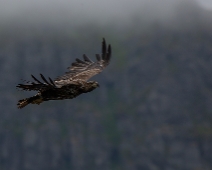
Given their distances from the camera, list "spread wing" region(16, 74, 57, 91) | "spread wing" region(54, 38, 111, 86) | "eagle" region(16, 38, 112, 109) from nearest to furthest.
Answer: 1. "spread wing" region(16, 74, 57, 91)
2. "eagle" region(16, 38, 112, 109)
3. "spread wing" region(54, 38, 111, 86)

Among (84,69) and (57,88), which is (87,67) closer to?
(84,69)

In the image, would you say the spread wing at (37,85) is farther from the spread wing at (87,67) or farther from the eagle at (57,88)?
the spread wing at (87,67)

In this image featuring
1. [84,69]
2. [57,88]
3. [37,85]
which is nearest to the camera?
[37,85]

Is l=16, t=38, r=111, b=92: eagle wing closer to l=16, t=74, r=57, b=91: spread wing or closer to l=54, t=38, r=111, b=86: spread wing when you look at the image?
l=54, t=38, r=111, b=86: spread wing

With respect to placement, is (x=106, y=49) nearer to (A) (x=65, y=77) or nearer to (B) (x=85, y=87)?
(A) (x=65, y=77)

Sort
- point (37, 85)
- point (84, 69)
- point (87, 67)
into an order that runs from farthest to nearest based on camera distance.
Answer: point (87, 67) → point (84, 69) → point (37, 85)

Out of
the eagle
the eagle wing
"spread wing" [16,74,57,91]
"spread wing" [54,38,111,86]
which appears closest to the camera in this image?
"spread wing" [16,74,57,91]

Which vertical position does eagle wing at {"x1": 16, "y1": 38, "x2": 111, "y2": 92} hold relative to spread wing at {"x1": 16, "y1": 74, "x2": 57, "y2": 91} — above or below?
above

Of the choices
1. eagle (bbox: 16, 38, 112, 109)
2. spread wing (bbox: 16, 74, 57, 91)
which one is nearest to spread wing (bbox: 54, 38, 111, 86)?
eagle (bbox: 16, 38, 112, 109)

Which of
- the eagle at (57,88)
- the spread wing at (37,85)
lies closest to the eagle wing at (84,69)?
the eagle at (57,88)

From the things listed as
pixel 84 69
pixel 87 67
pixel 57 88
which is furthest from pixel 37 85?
pixel 87 67

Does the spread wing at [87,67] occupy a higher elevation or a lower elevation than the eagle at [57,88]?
higher

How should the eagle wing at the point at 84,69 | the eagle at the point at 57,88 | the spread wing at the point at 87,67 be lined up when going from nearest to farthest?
the eagle at the point at 57,88, the eagle wing at the point at 84,69, the spread wing at the point at 87,67

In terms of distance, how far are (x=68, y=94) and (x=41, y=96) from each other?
3.51 ft
